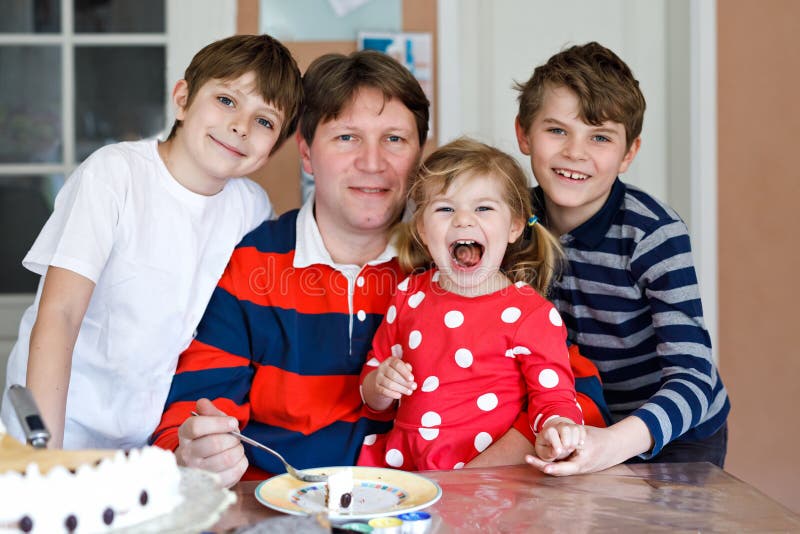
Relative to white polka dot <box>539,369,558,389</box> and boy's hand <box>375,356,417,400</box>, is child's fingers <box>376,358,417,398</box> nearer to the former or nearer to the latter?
boy's hand <box>375,356,417,400</box>

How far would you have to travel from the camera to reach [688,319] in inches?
63.1

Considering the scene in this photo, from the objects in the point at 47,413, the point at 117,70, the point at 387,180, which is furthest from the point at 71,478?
the point at 117,70

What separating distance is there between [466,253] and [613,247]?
37 cm

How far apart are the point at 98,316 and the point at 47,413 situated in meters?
0.34

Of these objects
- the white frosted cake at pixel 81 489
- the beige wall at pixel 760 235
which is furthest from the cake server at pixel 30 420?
the beige wall at pixel 760 235

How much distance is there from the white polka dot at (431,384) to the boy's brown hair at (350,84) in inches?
22.8

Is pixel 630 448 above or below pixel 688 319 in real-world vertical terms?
below

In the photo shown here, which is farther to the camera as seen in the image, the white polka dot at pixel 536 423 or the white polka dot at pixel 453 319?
the white polka dot at pixel 453 319

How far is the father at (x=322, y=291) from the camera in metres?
1.62

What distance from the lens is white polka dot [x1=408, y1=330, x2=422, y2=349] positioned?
156cm

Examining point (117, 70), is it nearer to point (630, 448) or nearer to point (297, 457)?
point (297, 457)

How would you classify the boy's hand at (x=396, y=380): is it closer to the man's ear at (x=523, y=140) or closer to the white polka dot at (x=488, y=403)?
the white polka dot at (x=488, y=403)

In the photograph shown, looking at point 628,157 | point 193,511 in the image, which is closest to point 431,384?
point 628,157

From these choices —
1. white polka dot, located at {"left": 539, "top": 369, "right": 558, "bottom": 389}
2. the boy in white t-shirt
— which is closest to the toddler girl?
white polka dot, located at {"left": 539, "top": 369, "right": 558, "bottom": 389}
